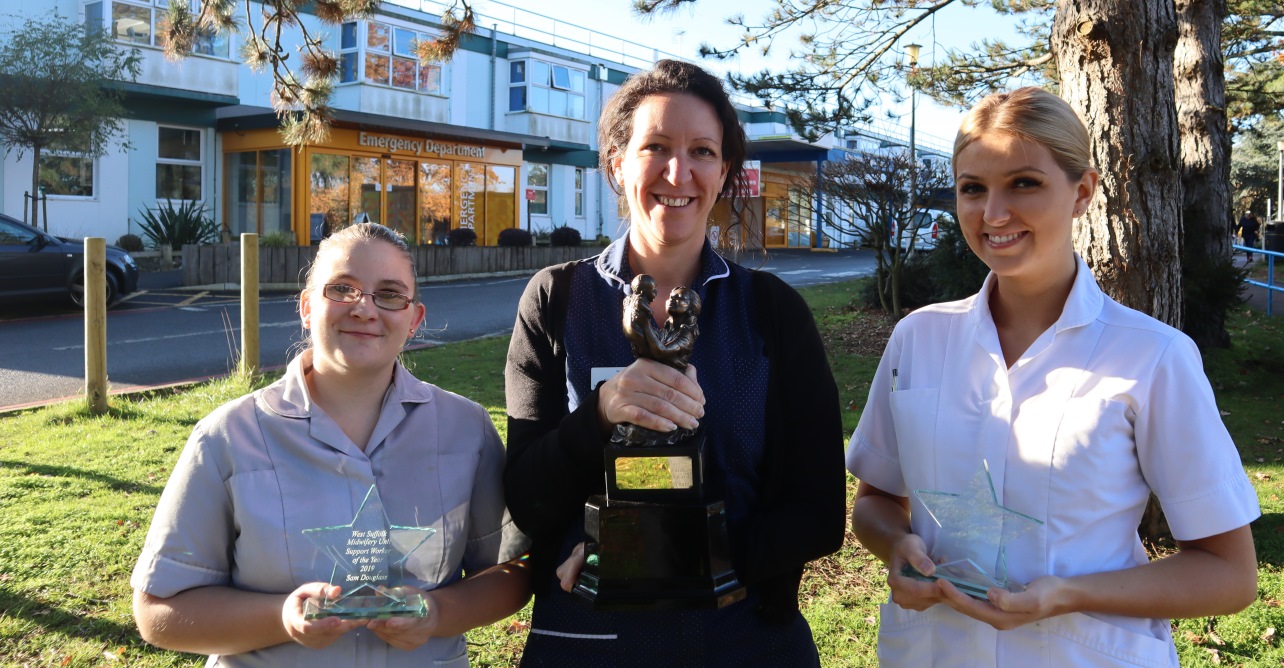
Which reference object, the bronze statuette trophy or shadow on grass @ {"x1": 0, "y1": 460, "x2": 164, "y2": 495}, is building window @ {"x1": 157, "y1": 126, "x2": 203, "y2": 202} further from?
the bronze statuette trophy

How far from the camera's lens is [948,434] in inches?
81.4

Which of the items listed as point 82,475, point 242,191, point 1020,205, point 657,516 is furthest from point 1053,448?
point 242,191

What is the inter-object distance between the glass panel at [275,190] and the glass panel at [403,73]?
5.99m

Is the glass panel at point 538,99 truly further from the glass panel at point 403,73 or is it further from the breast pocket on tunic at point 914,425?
the breast pocket on tunic at point 914,425

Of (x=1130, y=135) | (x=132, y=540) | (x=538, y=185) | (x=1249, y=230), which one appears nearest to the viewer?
(x=1130, y=135)

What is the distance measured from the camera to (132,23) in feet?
76.5

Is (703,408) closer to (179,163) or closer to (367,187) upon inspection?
(367,187)

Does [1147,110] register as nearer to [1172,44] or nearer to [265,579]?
[1172,44]

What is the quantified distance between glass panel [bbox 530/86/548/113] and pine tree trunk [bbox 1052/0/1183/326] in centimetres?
2958

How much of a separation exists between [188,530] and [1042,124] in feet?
6.40

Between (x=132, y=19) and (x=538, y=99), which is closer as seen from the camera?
(x=132, y=19)

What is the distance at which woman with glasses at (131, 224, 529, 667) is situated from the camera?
81.0 inches

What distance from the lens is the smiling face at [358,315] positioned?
2.20m

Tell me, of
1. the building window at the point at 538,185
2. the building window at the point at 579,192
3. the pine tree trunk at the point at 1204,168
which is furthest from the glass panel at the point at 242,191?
the pine tree trunk at the point at 1204,168
